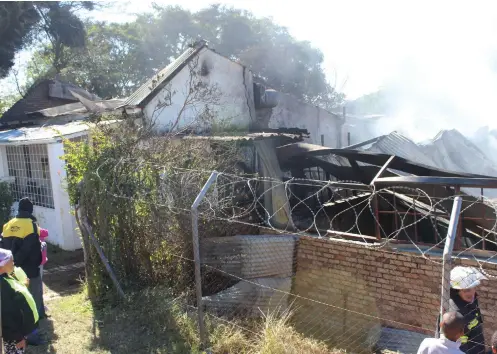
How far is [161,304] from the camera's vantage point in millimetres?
5324

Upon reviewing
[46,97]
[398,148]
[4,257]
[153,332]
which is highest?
[46,97]

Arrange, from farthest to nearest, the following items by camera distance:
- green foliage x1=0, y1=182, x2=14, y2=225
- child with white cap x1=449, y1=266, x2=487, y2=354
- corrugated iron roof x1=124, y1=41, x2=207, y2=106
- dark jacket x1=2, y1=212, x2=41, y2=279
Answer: green foliage x1=0, y1=182, x2=14, y2=225 → corrugated iron roof x1=124, y1=41, x2=207, y2=106 → dark jacket x1=2, y1=212, x2=41, y2=279 → child with white cap x1=449, y1=266, x2=487, y2=354

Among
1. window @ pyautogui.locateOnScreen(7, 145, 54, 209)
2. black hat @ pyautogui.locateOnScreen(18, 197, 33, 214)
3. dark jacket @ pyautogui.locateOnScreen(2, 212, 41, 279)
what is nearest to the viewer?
dark jacket @ pyautogui.locateOnScreen(2, 212, 41, 279)

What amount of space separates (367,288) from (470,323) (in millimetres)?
2481

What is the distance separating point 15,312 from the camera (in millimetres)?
3607

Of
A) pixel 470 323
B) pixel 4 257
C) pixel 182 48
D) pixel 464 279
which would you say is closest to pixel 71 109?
pixel 4 257

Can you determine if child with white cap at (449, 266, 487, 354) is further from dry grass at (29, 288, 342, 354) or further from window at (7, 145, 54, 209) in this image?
window at (7, 145, 54, 209)

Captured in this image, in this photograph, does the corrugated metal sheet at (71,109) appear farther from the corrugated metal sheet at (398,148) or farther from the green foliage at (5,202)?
the corrugated metal sheet at (398,148)

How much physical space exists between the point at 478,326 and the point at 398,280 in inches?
84.2

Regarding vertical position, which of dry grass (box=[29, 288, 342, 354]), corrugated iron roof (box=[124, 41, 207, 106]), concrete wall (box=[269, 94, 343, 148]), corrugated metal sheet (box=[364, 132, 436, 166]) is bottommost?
dry grass (box=[29, 288, 342, 354])

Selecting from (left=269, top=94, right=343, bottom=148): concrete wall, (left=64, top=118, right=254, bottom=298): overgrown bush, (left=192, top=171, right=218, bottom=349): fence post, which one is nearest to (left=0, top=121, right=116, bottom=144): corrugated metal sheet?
(left=64, top=118, right=254, bottom=298): overgrown bush

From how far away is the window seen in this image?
1062 centimetres

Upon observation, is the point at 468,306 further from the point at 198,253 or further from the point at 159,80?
the point at 159,80

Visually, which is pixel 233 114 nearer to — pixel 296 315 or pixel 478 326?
pixel 296 315
